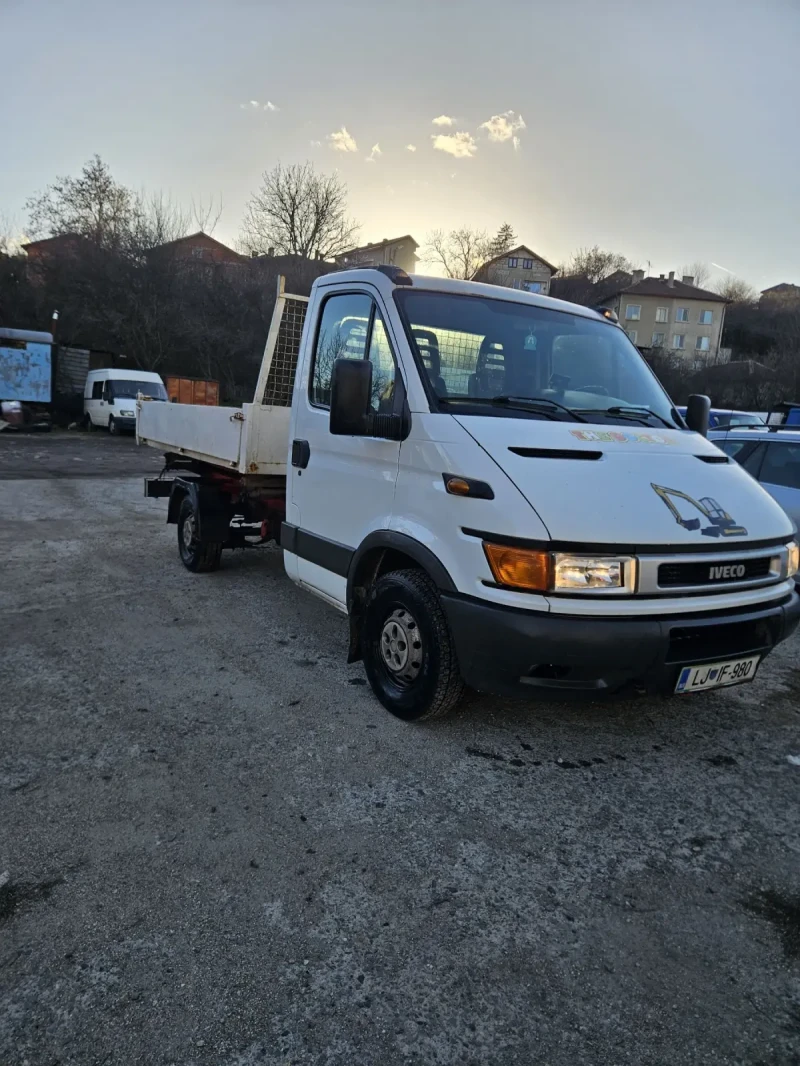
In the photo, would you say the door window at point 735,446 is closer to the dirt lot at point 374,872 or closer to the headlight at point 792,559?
the dirt lot at point 374,872

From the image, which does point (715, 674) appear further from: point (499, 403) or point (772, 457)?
point (772, 457)

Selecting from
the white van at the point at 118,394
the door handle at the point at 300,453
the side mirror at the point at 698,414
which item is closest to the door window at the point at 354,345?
the door handle at the point at 300,453

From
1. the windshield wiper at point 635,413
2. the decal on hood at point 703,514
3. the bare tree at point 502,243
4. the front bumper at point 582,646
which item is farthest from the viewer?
the bare tree at point 502,243

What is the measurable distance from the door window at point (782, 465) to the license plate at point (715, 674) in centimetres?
346

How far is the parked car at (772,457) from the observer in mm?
6117

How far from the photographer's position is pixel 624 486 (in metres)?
3.13

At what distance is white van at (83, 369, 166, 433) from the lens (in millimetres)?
22484

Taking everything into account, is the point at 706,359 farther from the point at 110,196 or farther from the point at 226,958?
the point at 226,958

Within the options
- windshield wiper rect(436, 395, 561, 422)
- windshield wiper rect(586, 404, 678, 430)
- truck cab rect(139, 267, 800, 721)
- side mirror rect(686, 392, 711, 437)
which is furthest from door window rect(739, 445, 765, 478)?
windshield wiper rect(436, 395, 561, 422)

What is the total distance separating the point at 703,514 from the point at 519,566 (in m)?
0.94

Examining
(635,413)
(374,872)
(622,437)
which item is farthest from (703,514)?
(374,872)

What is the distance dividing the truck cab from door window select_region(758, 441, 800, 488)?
263 centimetres

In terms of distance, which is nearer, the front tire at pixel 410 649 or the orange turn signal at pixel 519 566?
the orange turn signal at pixel 519 566

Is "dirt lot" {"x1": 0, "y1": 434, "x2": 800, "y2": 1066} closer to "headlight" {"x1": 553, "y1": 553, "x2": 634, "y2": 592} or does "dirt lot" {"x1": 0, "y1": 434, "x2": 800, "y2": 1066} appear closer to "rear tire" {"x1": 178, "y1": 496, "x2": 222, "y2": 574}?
"headlight" {"x1": 553, "y1": 553, "x2": 634, "y2": 592}
